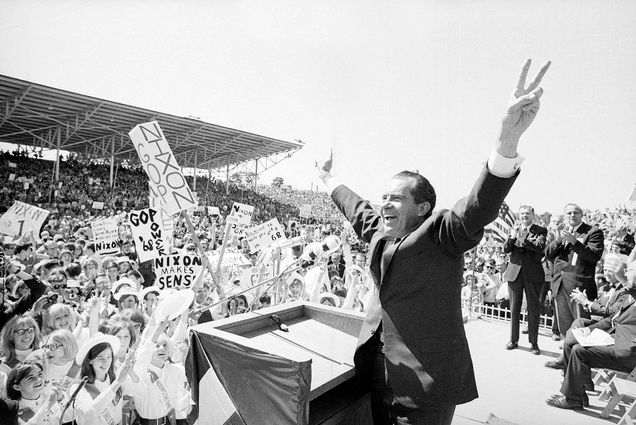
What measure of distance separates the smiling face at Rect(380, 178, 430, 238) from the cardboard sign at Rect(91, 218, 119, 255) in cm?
699

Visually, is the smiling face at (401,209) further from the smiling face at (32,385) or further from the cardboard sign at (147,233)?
the cardboard sign at (147,233)

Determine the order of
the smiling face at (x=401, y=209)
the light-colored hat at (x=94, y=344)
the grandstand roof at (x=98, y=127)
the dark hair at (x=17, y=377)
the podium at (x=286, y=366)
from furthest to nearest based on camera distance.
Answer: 1. the grandstand roof at (x=98, y=127)
2. the light-colored hat at (x=94, y=344)
3. the dark hair at (x=17, y=377)
4. the smiling face at (x=401, y=209)
5. the podium at (x=286, y=366)

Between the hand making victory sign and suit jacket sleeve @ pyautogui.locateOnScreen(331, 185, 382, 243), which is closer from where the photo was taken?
the hand making victory sign

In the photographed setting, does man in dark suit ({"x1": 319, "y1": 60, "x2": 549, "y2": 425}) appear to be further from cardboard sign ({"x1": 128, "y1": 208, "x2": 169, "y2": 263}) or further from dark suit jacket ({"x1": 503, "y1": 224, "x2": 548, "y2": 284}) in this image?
cardboard sign ({"x1": 128, "y1": 208, "x2": 169, "y2": 263})

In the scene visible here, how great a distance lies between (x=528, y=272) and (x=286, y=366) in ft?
13.6

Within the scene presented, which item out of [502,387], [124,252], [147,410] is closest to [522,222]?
[502,387]

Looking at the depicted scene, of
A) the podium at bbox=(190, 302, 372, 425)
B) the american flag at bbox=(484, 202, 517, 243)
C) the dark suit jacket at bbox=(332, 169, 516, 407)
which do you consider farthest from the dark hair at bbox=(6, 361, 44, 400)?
the american flag at bbox=(484, 202, 517, 243)

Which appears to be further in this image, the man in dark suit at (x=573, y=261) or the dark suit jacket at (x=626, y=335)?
the man in dark suit at (x=573, y=261)

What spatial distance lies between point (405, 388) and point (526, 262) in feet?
12.6

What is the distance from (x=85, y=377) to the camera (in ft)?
9.12

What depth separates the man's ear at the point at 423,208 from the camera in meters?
1.62

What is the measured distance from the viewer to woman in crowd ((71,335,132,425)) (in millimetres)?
2697

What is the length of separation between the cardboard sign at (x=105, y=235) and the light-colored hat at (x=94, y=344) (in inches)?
192

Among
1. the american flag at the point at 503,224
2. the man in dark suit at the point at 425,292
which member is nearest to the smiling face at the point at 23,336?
the man in dark suit at the point at 425,292
